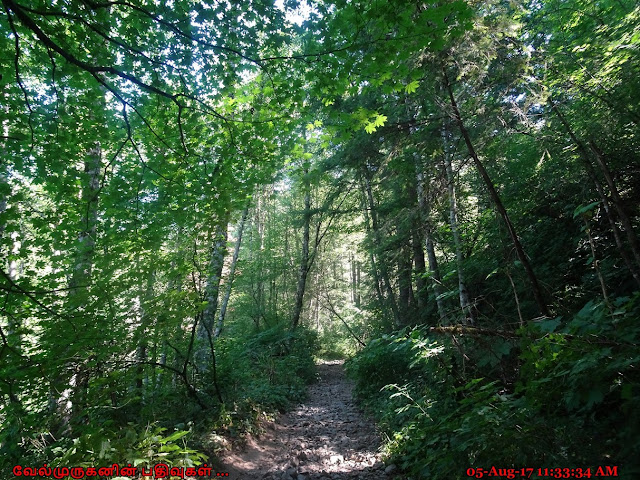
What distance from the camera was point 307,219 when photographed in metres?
13.6

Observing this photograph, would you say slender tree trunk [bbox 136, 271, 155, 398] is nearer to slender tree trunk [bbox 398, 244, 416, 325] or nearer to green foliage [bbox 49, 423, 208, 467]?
green foliage [bbox 49, 423, 208, 467]

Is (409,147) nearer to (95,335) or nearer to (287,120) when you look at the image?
(287,120)

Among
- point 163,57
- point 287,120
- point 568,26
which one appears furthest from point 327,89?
point 568,26

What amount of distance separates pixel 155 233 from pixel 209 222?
2.70 ft

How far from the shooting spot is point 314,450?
216 inches

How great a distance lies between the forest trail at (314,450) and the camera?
462cm

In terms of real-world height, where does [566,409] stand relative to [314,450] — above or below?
above

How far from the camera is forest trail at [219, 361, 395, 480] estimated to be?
4617 millimetres
